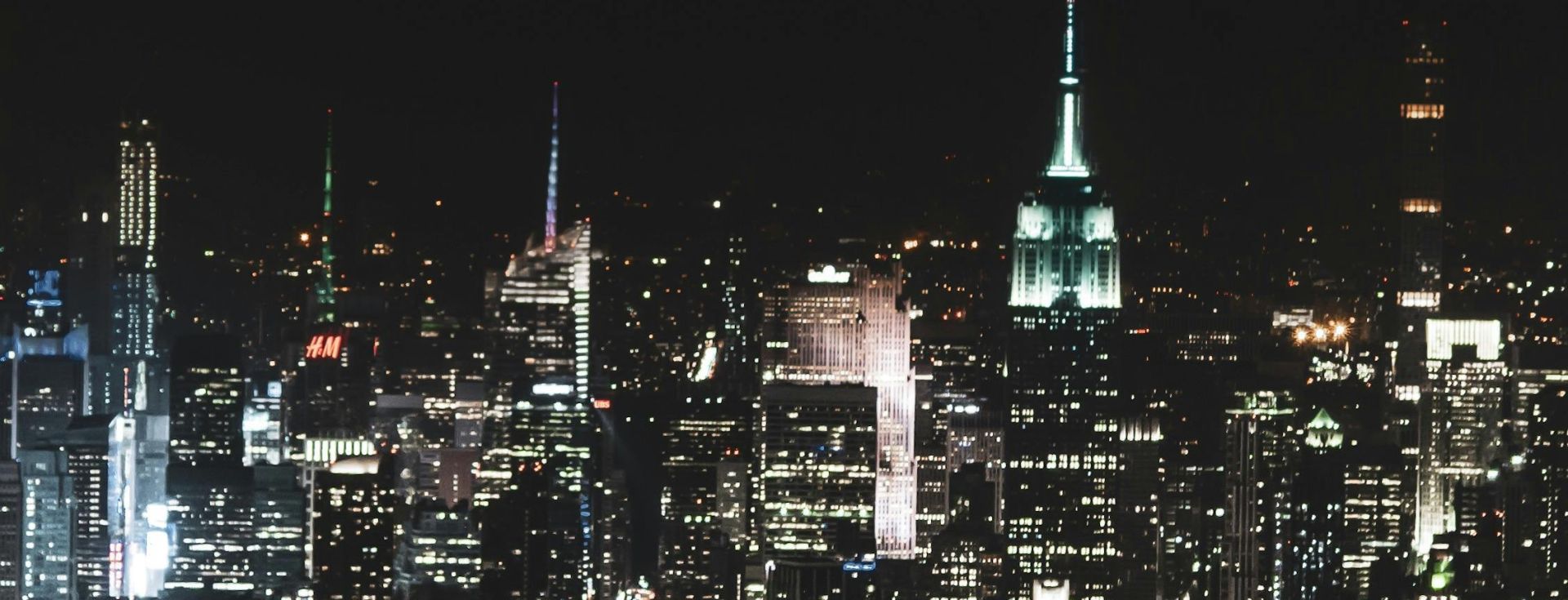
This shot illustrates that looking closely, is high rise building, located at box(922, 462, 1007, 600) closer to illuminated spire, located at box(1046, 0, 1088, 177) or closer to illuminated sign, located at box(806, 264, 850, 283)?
illuminated sign, located at box(806, 264, 850, 283)

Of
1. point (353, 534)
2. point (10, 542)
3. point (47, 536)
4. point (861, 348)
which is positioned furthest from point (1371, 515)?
point (10, 542)

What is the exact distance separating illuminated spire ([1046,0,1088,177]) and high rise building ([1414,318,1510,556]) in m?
1.94

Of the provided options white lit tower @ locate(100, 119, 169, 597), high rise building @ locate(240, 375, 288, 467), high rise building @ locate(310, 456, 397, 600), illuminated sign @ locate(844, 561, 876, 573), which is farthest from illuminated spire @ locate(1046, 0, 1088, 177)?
high rise building @ locate(240, 375, 288, 467)

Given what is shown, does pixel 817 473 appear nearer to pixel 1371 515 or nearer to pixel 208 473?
pixel 1371 515

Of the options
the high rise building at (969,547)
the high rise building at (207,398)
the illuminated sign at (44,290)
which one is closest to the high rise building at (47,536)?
the illuminated sign at (44,290)

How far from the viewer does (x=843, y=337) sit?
69.4 feet

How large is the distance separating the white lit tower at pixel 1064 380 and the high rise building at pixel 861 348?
1.87ft

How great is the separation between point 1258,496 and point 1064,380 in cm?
172

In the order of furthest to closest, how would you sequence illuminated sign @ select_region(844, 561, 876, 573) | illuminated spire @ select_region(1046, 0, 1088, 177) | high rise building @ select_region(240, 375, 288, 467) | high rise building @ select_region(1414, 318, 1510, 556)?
high rise building @ select_region(240, 375, 288, 467) < high rise building @ select_region(1414, 318, 1510, 556) < illuminated sign @ select_region(844, 561, 876, 573) < illuminated spire @ select_region(1046, 0, 1088, 177)

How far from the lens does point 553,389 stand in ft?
64.7

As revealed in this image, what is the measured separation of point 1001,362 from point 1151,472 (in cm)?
155

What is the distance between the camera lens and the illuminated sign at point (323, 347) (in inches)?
792

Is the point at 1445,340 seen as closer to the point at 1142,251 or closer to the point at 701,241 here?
the point at 1142,251

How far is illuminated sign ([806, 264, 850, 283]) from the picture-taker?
20.4m
